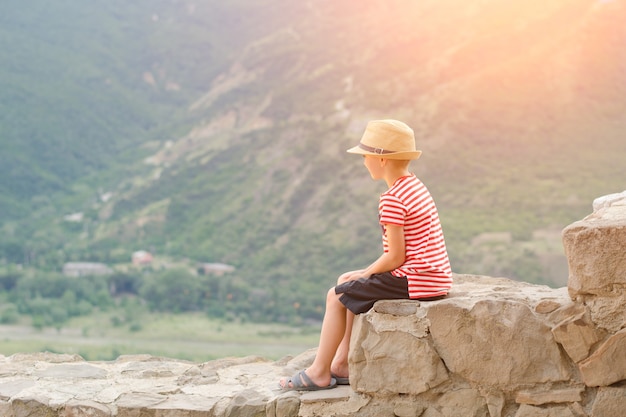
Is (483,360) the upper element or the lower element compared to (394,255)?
lower

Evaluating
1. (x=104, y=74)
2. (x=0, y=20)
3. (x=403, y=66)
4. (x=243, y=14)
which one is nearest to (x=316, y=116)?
(x=403, y=66)

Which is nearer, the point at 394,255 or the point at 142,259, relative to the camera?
the point at 394,255

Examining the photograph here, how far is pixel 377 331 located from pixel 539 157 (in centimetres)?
3051

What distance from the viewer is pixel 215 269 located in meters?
32.2

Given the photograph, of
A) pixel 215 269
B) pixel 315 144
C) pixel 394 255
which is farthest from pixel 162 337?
pixel 394 255

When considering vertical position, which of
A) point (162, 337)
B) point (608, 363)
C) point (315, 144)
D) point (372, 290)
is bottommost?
point (162, 337)

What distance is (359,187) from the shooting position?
32406 mm

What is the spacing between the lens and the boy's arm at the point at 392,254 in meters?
3.65

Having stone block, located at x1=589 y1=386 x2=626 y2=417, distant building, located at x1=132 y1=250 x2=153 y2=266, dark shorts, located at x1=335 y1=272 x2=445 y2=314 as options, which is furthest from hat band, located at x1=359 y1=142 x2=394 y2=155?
distant building, located at x1=132 y1=250 x2=153 y2=266

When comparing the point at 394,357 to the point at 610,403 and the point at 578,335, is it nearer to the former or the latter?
the point at 578,335

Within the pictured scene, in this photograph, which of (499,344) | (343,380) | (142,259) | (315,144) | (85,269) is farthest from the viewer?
→ (315,144)

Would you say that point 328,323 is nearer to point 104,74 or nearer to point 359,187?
point 359,187

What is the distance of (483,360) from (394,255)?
575 millimetres

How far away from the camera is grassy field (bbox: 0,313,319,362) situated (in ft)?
74.8
